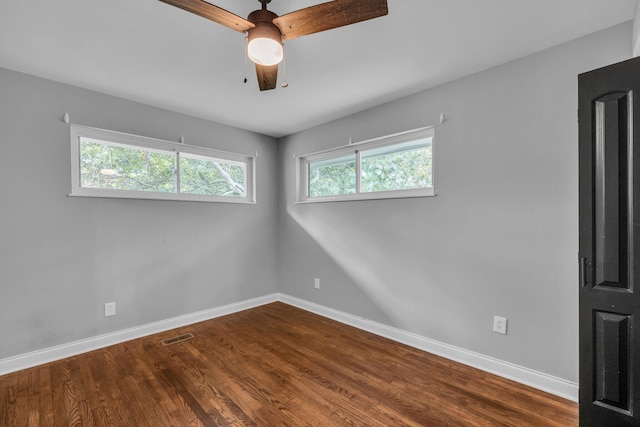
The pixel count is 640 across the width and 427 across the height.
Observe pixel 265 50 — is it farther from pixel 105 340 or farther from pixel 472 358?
pixel 105 340

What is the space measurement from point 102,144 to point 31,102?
55 cm

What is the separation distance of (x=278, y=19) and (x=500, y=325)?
99.9 inches

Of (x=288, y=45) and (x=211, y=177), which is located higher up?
(x=288, y=45)

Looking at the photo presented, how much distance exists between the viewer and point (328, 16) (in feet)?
4.46

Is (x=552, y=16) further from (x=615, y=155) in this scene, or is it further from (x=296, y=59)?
(x=296, y=59)

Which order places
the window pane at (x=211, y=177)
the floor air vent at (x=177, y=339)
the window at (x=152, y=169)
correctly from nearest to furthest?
1. the window at (x=152, y=169)
2. the floor air vent at (x=177, y=339)
3. the window pane at (x=211, y=177)

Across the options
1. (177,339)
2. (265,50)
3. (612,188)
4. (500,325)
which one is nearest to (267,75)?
(265,50)

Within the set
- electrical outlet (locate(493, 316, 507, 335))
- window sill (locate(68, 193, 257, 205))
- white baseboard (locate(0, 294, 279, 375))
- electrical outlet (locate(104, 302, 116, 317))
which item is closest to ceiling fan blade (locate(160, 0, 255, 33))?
window sill (locate(68, 193, 257, 205))

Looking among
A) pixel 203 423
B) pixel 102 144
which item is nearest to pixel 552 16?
pixel 203 423

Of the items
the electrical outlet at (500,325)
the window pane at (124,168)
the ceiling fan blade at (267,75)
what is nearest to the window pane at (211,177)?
the window pane at (124,168)

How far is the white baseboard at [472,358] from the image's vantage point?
1972 mm

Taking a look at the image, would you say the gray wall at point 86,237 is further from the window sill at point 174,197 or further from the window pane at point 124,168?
the window pane at point 124,168

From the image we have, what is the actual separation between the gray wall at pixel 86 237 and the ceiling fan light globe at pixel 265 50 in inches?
83.0

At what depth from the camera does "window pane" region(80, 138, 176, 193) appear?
2.71m
